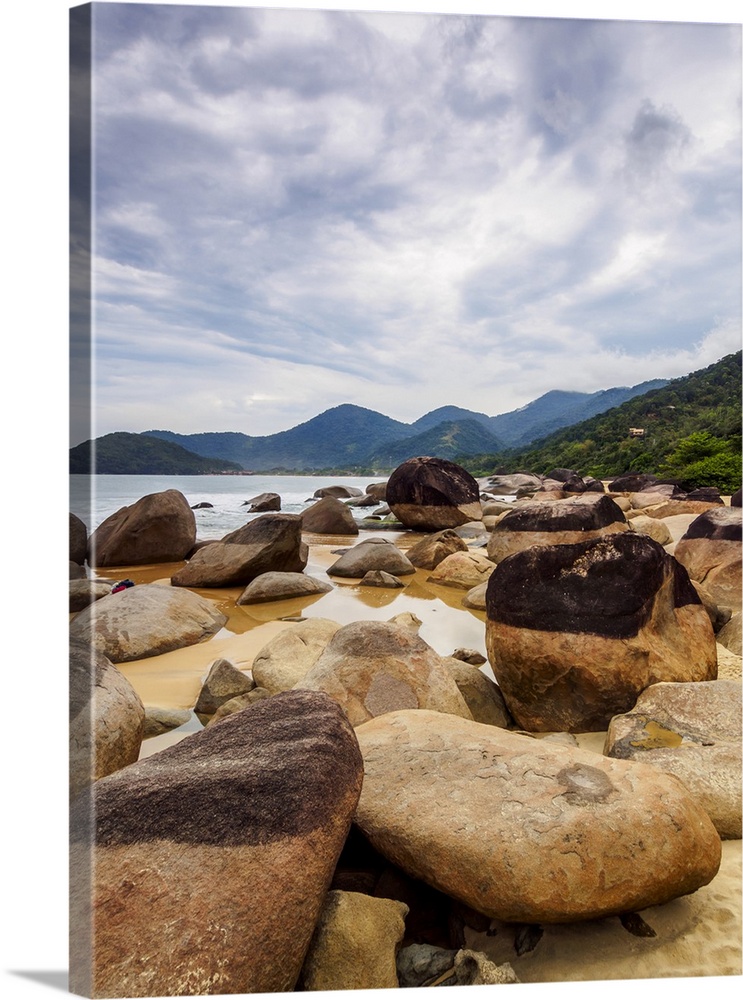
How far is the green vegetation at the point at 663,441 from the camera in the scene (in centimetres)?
305

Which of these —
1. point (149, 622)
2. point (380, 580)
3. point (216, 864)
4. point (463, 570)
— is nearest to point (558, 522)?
point (463, 570)

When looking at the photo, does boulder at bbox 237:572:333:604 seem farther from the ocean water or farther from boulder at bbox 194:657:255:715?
boulder at bbox 194:657:255:715

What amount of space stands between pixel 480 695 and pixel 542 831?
4.79 ft

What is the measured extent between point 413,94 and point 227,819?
101 inches

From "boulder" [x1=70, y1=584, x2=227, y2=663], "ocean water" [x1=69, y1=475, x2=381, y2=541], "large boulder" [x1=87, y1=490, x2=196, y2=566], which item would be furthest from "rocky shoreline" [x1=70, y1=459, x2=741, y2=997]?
"large boulder" [x1=87, y1=490, x2=196, y2=566]

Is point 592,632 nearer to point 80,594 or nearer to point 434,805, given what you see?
point 434,805

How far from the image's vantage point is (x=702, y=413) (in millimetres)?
3867

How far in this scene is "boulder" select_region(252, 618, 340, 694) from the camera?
9.84ft

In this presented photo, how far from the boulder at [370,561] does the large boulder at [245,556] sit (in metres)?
0.54

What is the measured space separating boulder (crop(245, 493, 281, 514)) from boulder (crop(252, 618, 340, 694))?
1.44 metres

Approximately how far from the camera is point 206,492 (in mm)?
3311

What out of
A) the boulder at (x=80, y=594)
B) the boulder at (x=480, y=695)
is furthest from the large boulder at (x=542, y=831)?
the boulder at (x=480, y=695)
